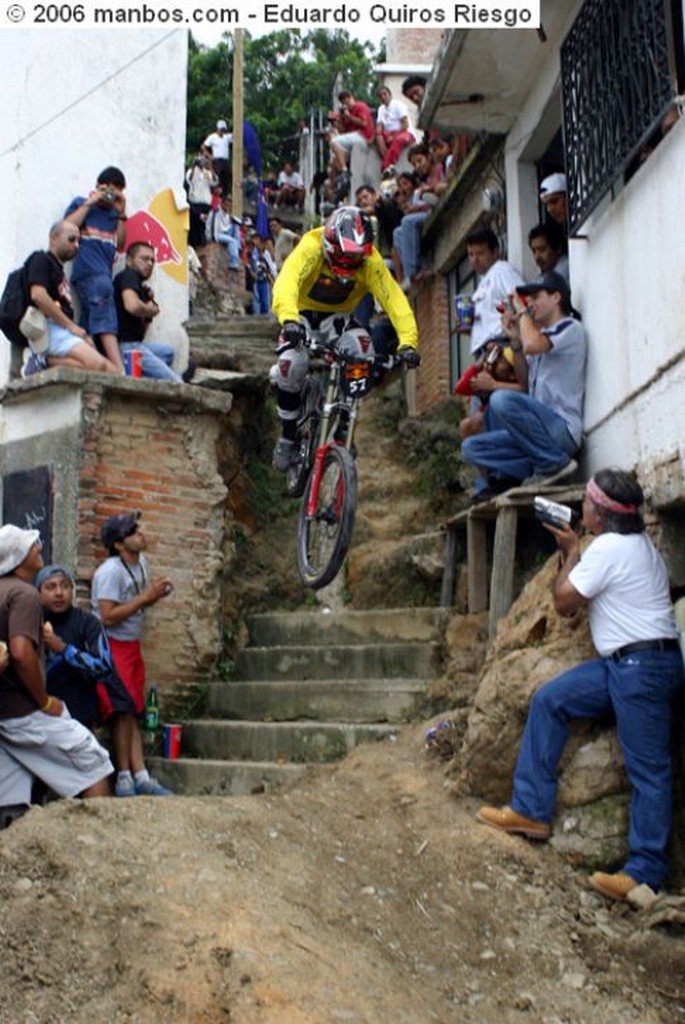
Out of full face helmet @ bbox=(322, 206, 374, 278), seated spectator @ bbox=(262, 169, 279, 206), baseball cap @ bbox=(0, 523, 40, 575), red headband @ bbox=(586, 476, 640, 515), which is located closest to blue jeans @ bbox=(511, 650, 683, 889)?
red headband @ bbox=(586, 476, 640, 515)

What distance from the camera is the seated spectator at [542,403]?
7824mm

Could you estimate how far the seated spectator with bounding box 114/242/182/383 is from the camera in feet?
32.2

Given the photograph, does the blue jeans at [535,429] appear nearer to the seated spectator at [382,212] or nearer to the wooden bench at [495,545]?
A: the wooden bench at [495,545]

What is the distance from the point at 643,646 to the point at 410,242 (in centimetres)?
843

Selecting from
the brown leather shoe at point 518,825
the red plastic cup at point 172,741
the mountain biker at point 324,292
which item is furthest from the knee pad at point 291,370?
the brown leather shoe at point 518,825

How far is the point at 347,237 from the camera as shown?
26.7ft

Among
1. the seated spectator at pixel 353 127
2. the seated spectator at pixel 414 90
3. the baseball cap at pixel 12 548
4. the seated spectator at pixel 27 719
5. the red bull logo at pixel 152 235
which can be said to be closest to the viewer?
the seated spectator at pixel 27 719

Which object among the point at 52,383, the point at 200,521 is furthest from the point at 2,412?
the point at 200,521

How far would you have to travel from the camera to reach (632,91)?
697cm

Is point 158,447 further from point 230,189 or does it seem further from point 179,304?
point 230,189

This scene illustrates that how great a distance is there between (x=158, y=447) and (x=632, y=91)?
426 centimetres

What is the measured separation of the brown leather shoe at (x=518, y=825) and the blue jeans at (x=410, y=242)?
8441 millimetres

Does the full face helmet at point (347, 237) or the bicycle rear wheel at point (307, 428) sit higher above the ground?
the full face helmet at point (347, 237)

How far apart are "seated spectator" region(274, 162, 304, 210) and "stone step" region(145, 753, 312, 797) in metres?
18.6
